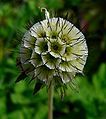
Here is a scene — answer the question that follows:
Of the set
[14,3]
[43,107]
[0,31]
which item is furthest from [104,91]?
[14,3]

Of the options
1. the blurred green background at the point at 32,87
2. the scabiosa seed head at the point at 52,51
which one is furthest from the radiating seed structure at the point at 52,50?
the blurred green background at the point at 32,87

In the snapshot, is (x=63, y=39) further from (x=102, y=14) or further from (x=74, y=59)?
(x=102, y=14)

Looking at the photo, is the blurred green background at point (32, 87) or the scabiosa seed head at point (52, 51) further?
the blurred green background at point (32, 87)

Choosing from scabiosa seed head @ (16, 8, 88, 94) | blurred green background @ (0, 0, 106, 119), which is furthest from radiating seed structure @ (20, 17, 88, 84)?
blurred green background @ (0, 0, 106, 119)

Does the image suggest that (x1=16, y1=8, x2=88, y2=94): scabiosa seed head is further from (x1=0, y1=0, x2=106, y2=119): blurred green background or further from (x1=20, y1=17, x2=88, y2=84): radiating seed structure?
(x1=0, y1=0, x2=106, y2=119): blurred green background

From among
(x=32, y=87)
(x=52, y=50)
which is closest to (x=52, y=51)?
(x=52, y=50)

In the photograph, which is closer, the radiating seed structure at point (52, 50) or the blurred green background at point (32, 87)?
the radiating seed structure at point (52, 50)

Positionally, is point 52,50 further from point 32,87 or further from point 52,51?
point 32,87

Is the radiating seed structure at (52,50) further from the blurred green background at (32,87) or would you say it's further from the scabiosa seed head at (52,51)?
the blurred green background at (32,87)
